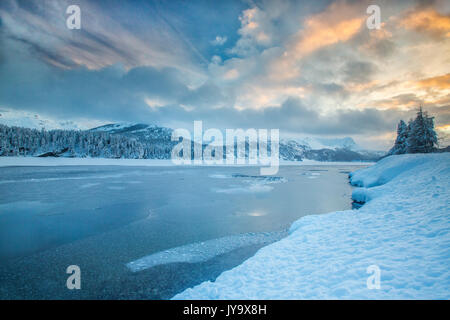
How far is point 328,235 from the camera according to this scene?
22.6 feet

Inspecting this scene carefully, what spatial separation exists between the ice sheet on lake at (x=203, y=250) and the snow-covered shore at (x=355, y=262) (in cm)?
133

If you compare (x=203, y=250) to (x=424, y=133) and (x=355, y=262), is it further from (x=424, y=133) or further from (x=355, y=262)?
(x=424, y=133)

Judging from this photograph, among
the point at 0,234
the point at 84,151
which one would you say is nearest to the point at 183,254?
the point at 0,234

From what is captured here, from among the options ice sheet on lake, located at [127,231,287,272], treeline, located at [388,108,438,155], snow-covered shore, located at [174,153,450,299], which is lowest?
ice sheet on lake, located at [127,231,287,272]

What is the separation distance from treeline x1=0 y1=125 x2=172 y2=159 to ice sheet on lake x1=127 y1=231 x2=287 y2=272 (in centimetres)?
8077

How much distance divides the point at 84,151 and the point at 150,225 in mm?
82756

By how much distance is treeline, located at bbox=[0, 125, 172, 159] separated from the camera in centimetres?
6015

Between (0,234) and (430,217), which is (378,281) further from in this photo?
(0,234)

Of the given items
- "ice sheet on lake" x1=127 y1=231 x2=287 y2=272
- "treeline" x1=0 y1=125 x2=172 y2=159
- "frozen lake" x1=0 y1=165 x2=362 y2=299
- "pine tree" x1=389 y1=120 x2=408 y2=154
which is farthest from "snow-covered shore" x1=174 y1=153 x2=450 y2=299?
"treeline" x1=0 y1=125 x2=172 y2=159

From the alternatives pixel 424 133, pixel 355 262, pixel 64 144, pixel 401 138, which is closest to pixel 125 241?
pixel 355 262

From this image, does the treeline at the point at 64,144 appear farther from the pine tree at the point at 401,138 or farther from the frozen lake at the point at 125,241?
the pine tree at the point at 401,138

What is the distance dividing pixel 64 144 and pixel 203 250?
8817cm

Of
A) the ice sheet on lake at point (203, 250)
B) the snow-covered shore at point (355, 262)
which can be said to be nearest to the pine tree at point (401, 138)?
the snow-covered shore at point (355, 262)

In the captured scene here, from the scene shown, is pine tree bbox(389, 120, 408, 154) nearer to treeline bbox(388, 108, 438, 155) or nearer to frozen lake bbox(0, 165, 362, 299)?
treeline bbox(388, 108, 438, 155)
